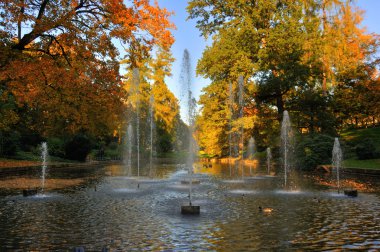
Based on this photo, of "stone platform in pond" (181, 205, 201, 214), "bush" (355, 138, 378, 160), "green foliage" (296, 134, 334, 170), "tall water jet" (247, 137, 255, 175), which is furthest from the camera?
"tall water jet" (247, 137, 255, 175)

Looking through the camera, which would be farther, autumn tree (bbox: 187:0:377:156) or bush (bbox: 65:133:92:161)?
bush (bbox: 65:133:92:161)

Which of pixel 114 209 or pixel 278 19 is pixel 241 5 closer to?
pixel 278 19

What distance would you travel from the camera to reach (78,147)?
41750 millimetres

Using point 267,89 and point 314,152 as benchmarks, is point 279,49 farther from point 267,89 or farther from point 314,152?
point 314,152

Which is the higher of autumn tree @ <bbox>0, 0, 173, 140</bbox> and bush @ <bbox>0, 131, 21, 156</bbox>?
autumn tree @ <bbox>0, 0, 173, 140</bbox>

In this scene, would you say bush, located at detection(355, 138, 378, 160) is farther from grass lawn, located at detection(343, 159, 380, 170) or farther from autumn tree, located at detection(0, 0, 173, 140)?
autumn tree, located at detection(0, 0, 173, 140)

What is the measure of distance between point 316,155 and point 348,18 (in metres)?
21.2

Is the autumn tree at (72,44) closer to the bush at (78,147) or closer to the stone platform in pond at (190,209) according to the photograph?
the stone platform in pond at (190,209)

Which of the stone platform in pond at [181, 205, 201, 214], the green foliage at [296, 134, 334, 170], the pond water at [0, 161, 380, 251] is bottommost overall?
the pond water at [0, 161, 380, 251]

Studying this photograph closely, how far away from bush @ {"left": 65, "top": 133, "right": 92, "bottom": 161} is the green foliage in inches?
923

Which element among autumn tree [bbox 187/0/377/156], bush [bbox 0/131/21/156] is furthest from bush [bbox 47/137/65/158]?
autumn tree [bbox 187/0/377/156]

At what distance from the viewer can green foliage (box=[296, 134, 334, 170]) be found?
30.8 m

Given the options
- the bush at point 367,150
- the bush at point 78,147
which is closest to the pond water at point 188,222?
the bush at point 367,150

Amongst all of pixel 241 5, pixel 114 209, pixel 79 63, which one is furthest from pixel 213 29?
pixel 114 209
